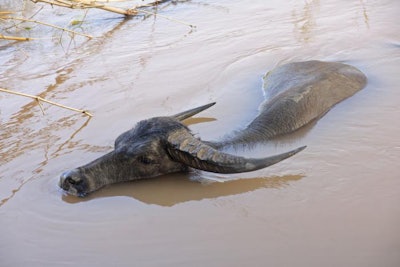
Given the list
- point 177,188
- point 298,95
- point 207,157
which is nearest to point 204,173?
point 177,188

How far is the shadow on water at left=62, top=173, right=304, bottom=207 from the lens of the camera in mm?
3517

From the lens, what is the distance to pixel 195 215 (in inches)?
130

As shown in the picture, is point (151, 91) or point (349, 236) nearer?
point (349, 236)

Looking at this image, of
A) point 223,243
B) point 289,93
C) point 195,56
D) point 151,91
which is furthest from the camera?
point 195,56

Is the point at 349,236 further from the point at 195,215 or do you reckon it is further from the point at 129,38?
the point at 129,38

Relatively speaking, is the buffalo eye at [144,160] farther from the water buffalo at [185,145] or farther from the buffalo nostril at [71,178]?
the buffalo nostril at [71,178]

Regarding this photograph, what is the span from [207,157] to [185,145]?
199mm

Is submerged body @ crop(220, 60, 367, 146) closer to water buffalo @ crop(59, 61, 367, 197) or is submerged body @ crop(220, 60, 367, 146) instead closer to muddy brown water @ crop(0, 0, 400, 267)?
water buffalo @ crop(59, 61, 367, 197)

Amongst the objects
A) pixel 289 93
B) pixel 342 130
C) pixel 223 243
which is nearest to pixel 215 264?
pixel 223 243

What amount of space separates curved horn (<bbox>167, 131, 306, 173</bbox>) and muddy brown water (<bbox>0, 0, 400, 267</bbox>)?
17 cm

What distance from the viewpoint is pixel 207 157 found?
11.4ft

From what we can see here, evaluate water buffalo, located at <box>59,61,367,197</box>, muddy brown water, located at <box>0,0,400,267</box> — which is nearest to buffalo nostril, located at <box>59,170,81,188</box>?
water buffalo, located at <box>59,61,367,197</box>

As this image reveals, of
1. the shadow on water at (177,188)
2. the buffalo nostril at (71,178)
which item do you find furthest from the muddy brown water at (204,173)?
the buffalo nostril at (71,178)

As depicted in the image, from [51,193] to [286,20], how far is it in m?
5.39
